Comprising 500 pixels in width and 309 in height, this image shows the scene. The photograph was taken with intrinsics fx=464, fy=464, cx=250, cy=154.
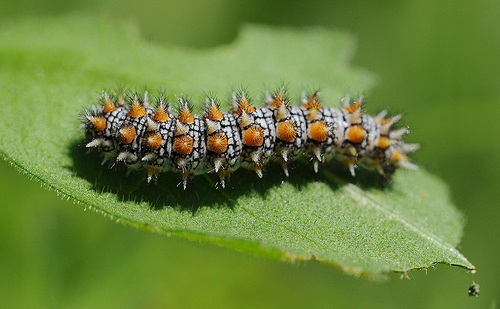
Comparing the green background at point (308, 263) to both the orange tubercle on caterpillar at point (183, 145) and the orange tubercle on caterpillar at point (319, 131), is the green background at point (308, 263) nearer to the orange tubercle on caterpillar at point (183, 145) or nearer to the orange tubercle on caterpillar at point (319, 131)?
the orange tubercle on caterpillar at point (319, 131)

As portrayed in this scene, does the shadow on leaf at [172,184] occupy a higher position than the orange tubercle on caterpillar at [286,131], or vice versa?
the orange tubercle on caterpillar at [286,131]

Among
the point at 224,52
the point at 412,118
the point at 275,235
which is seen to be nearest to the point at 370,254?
the point at 275,235

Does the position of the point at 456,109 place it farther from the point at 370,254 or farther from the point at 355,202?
the point at 370,254

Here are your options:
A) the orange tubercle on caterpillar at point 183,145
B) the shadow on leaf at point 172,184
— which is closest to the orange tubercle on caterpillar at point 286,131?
the shadow on leaf at point 172,184

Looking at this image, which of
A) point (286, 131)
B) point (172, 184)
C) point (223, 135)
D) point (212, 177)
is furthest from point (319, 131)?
point (172, 184)

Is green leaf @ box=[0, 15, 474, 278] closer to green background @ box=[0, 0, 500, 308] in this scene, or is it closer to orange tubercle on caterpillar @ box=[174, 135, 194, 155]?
orange tubercle on caterpillar @ box=[174, 135, 194, 155]

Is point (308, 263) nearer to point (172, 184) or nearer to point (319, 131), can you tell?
point (319, 131)
